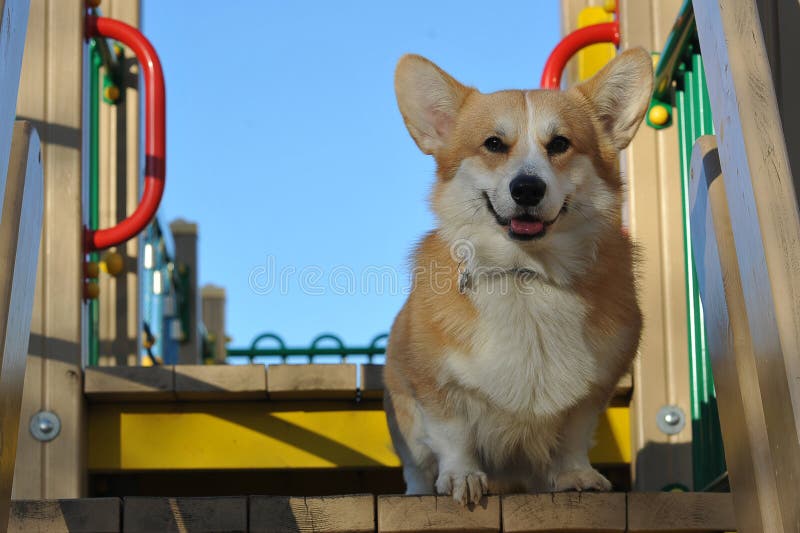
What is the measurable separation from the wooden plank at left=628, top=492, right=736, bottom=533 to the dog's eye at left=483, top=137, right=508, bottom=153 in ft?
2.79

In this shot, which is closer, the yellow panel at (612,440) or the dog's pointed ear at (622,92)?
the dog's pointed ear at (622,92)

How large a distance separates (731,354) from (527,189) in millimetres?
656

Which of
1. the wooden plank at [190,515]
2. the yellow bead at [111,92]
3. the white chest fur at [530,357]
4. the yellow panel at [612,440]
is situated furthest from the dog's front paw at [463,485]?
the yellow bead at [111,92]

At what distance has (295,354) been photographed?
15.4ft

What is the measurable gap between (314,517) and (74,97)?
1540 mm

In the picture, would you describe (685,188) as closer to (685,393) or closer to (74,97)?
(685,393)

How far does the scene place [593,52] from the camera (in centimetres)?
385

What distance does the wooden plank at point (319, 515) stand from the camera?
184 centimetres

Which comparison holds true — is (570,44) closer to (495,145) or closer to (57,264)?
(495,145)

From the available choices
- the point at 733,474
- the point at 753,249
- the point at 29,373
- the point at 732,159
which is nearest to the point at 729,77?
the point at 732,159

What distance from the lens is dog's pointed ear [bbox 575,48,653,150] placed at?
249 centimetres

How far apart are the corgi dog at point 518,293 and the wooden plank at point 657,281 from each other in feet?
1.28

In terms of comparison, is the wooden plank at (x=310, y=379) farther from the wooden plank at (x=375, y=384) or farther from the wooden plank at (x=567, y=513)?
the wooden plank at (x=567, y=513)

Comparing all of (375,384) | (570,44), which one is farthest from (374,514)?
(570,44)
